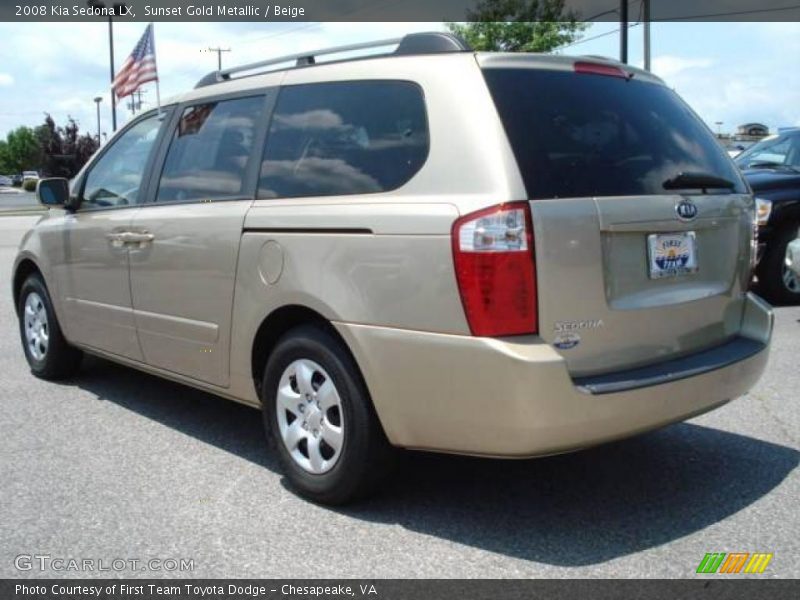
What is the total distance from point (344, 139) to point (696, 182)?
150cm

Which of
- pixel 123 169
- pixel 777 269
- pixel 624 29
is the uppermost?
pixel 624 29

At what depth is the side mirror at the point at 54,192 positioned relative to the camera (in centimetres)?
551

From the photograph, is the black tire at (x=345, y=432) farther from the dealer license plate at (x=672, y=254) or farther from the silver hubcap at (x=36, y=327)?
the silver hubcap at (x=36, y=327)

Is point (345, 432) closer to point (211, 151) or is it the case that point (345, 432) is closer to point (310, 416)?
point (310, 416)

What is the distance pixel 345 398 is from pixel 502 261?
89 cm

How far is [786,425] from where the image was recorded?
15.6 ft

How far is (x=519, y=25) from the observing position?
28.4m

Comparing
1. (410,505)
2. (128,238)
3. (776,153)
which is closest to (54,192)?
(128,238)

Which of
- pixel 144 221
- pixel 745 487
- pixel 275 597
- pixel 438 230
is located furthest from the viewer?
pixel 144 221

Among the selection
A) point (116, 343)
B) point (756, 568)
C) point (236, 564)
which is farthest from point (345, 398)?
point (116, 343)

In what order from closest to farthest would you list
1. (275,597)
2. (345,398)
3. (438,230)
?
(275,597), (438,230), (345,398)

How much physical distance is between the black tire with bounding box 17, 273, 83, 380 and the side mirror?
651 millimetres

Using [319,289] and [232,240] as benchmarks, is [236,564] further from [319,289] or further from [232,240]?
[232,240]

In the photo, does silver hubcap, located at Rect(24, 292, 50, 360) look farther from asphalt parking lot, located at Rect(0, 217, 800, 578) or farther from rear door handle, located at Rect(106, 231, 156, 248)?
rear door handle, located at Rect(106, 231, 156, 248)
